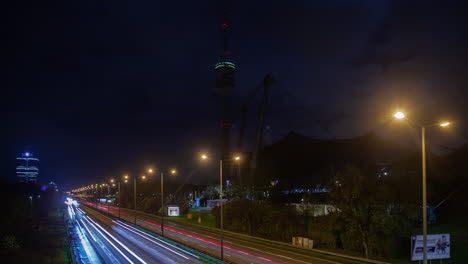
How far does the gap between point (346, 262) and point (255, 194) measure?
120 feet

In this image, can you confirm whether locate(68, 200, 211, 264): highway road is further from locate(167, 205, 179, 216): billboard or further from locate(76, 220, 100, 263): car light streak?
locate(167, 205, 179, 216): billboard

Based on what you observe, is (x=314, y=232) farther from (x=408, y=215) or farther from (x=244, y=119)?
(x=244, y=119)

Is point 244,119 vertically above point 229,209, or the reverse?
point 244,119

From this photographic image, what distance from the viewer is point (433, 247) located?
81.9ft

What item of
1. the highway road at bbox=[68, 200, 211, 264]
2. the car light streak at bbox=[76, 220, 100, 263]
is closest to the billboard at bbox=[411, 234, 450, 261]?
the highway road at bbox=[68, 200, 211, 264]

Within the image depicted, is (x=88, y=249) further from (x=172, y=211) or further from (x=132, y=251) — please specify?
(x=172, y=211)

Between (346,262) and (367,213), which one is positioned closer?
(346,262)

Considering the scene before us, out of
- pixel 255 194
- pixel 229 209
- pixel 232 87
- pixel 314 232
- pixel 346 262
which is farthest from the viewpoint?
pixel 232 87

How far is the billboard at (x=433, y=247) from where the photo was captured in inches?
977

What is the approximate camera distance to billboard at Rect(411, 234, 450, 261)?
24812 millimetres

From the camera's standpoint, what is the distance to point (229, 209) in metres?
59.1

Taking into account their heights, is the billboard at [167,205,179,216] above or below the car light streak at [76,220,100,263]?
below

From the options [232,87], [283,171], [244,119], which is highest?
[232,87]

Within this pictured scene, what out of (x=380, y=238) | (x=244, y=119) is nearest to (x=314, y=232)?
(x=380, y=238)
